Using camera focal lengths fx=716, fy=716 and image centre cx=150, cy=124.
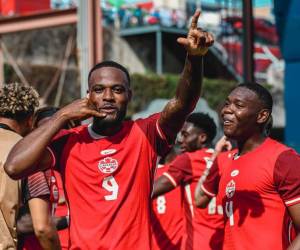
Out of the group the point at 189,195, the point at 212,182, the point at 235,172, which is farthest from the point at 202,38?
the point at 189,195

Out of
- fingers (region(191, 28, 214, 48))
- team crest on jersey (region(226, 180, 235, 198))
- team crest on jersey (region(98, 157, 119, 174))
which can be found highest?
fingers (region(191, 28, 214, 48))

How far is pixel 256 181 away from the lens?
4371 mm

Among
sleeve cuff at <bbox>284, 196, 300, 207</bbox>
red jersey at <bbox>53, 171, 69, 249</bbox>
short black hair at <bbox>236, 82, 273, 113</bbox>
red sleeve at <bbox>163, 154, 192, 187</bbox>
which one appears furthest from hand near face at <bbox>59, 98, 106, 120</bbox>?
red sleeve at <bbox>163, 154, 192, 187</bbox>

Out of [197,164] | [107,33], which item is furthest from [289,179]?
[107,33]

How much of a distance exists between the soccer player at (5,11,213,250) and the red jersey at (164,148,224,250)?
2.37m

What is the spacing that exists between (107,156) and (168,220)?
11.0ft

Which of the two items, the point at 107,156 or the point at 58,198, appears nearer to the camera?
the point at 107,156

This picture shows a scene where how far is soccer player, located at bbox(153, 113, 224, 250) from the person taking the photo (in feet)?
22.0

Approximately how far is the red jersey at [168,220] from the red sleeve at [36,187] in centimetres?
295

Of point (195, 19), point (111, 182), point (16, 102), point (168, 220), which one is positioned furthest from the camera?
point (168, 220)

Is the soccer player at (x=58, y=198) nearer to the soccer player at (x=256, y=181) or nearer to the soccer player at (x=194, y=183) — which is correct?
the soccer player at (x=194, y=183)

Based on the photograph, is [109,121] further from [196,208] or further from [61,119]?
[196,208]

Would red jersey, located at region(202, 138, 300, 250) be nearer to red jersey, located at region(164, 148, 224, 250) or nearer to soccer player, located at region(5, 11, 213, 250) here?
soccer player, located at region(5, 11, 213, 250)

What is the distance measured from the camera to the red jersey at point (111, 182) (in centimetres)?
416
